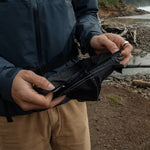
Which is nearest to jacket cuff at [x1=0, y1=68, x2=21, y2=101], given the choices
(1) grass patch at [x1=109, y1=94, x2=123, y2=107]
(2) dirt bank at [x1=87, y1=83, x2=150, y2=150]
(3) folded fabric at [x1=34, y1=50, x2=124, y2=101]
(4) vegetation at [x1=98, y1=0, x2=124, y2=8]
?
(3) folded fabric at [x1=34, y1=50, x2=124, y2=101]

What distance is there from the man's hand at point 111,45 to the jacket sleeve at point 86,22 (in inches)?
3.5

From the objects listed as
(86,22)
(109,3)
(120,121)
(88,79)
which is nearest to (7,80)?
(88,79)

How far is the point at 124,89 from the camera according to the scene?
5234 millimetres

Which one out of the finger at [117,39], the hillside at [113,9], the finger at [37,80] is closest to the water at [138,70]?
the finger at [117,39]

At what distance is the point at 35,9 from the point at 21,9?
0.30 ft

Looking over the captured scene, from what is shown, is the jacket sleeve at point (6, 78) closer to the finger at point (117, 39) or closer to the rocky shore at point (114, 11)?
the finger at point (117, 39)

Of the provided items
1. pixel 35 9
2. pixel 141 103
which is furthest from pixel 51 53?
pixel 141 103

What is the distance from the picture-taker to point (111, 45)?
1.12 m

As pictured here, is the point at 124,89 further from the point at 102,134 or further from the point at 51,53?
the point at 51,53

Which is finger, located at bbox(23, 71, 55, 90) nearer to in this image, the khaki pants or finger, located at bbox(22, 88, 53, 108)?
finger, located at bbox(22, 88, 53, 108)

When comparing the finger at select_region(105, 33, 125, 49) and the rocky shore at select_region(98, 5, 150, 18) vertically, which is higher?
the finger at select_region(105, 33, 125, 49)

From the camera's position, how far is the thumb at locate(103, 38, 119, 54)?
1.12 metres

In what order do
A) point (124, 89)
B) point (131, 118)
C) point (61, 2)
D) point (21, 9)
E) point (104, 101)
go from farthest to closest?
point (124, 89) → point (104, 101) → point (131, 118) → point (61, 2) → point (21, 9)

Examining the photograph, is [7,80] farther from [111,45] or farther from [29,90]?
[111,45]
